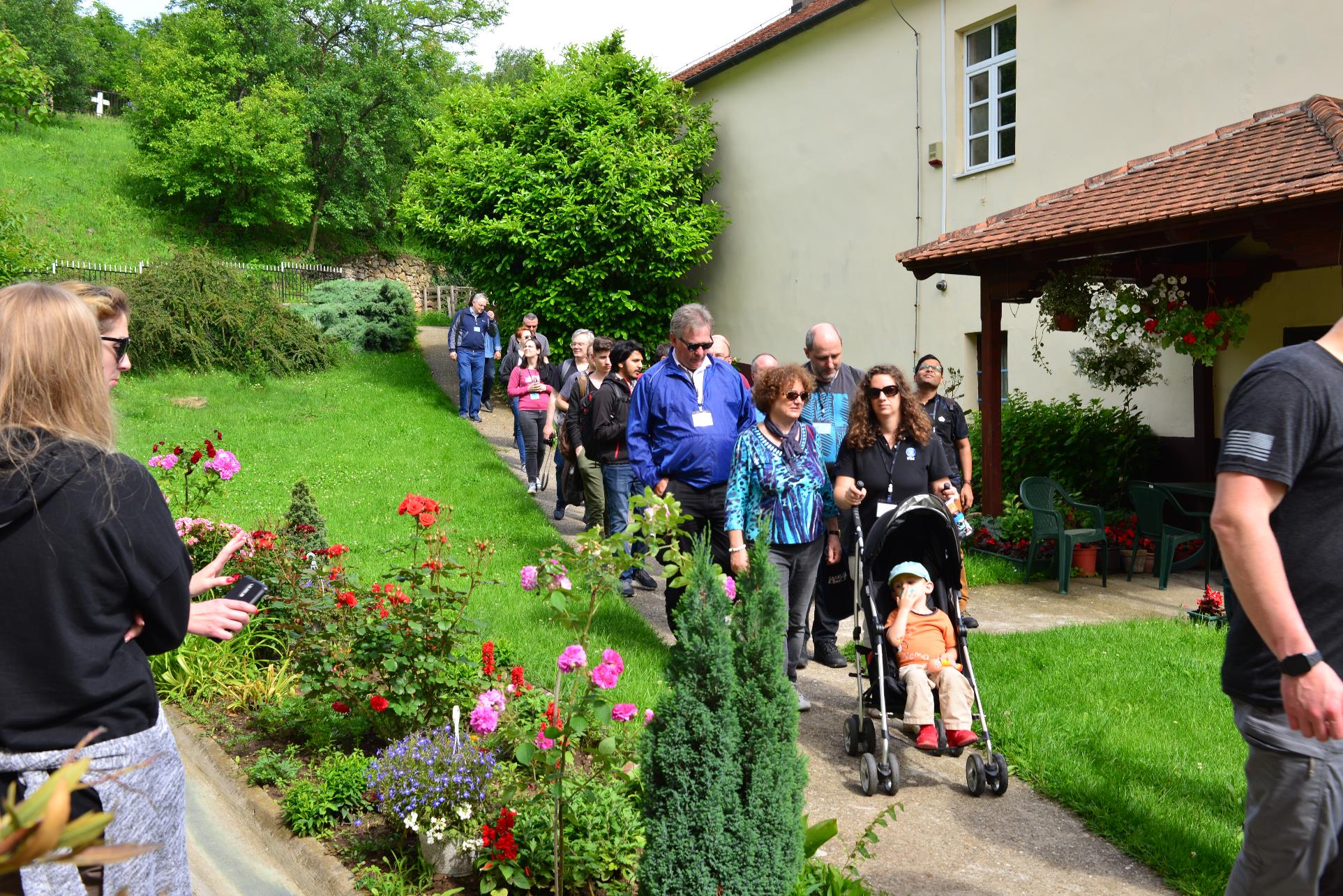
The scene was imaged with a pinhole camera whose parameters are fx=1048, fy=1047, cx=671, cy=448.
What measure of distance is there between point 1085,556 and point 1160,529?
767 millimetres

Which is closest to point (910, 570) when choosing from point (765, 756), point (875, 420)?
point (875, 420)

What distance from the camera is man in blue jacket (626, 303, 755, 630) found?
249 inches

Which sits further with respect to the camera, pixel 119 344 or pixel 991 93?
pixel 991 93

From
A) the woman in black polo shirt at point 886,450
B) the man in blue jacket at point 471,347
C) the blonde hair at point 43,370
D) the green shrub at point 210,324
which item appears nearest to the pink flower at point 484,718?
the blonde hair at point 43,370

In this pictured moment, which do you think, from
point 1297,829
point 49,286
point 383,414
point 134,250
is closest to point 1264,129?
point 1297,829

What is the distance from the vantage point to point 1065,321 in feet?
35.9

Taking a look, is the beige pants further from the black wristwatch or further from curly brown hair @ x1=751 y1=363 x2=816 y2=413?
the black wristwatch

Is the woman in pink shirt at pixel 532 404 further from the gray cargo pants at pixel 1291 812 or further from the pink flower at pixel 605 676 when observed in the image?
the gray cargo pants at pixel 1291 812

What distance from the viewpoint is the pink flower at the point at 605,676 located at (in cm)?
350

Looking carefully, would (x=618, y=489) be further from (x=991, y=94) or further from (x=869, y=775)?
(x=991, y=94)

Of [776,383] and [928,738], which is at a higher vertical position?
[776,383]

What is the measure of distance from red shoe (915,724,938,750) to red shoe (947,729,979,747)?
0.23 ft

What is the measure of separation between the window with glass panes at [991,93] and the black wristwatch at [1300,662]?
43.8 feet

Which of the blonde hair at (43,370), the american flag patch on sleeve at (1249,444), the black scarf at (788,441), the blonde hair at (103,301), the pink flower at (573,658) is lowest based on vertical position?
the pink flower at (573,658)
